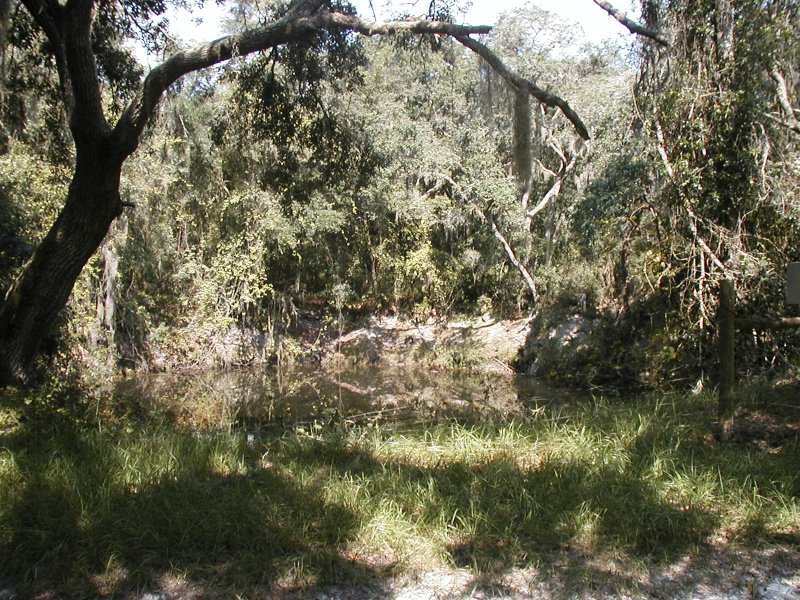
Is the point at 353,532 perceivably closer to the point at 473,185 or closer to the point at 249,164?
the point at 249,164

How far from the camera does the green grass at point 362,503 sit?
3.18 m

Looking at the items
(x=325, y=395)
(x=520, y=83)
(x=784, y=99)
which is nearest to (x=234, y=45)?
(x=520, y=83)

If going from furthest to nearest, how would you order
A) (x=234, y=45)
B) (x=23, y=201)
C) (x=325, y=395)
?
(x=325, y=395), (x=23, y=201), (x=234, y=45)

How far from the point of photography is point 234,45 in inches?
251

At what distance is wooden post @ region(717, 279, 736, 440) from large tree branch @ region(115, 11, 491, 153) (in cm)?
322

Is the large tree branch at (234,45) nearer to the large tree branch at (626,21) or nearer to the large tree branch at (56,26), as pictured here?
the large tree branch at (56,26)

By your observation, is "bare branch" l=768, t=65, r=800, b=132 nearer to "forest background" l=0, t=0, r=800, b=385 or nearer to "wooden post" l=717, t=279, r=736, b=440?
"forest background" l=0, t=0, r=800, b=385

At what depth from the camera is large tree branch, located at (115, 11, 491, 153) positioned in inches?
247

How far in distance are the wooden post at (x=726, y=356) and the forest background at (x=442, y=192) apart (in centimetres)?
238

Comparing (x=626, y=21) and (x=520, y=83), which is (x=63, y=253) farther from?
(x=626, y=21)

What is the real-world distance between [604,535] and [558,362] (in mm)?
10748

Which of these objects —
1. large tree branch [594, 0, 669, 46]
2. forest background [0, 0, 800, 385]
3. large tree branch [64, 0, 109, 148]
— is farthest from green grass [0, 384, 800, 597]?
large tree branch [594, 0, 669, 46]

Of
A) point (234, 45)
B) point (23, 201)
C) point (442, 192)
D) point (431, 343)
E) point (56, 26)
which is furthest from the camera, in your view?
point (442, 192)

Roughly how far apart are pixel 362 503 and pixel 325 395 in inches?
411
